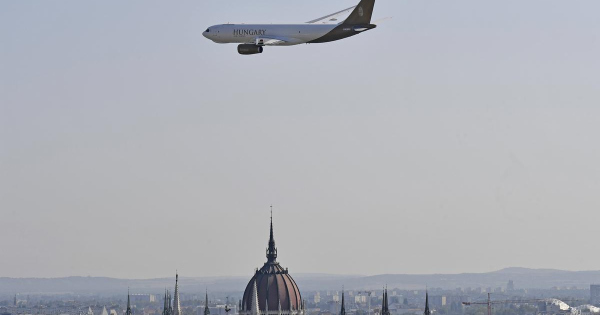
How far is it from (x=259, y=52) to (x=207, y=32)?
7.22 meters

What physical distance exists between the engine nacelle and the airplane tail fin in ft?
20.4

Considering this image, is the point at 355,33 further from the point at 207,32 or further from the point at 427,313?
the point at 427,313

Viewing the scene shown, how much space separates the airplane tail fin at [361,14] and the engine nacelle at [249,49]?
6.22 m

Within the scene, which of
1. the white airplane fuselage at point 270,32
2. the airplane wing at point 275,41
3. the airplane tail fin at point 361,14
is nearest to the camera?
the airplane wing at point 275,41

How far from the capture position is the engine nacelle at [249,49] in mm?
100812

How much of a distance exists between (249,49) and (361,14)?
25.6ft

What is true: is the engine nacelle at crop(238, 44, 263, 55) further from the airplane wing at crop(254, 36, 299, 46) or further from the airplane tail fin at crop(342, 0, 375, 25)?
the airplane tail fin at crop(342, 0, 375, 25)

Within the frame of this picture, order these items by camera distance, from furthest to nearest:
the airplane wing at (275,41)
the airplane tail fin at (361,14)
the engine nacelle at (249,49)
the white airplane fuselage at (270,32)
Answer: the white airplane fuselage at (270,32)
the airplane tail fin at (361,14)
the airplane wing at (275,41)
the engine nacelle at (249,49)

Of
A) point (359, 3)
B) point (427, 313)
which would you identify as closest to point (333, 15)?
point (359, 3)

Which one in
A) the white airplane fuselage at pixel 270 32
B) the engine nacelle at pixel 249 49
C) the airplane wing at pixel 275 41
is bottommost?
the engine nacelle at pixel 249 49

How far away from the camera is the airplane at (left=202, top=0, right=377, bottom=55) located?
103m

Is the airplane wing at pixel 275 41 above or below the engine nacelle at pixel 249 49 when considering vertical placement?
above

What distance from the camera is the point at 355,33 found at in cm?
10325

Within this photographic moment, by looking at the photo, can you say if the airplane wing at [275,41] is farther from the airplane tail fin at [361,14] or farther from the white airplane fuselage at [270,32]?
the airplane tail fin at [361,14]
